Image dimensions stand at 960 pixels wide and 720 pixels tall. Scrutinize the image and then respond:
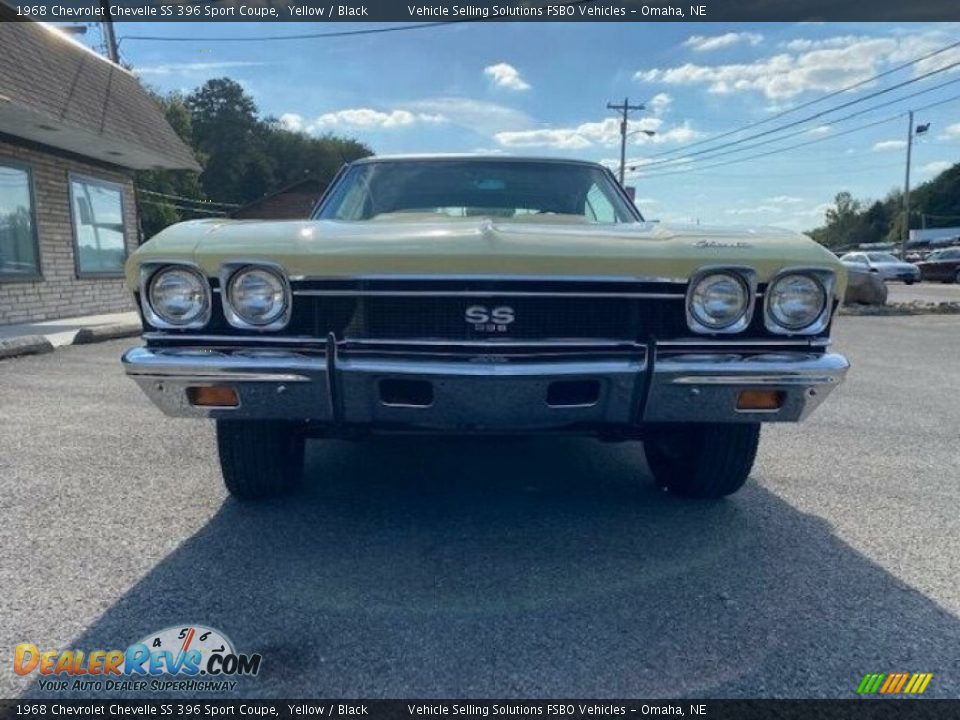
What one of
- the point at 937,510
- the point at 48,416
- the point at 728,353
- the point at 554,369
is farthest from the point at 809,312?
the point at 48,416

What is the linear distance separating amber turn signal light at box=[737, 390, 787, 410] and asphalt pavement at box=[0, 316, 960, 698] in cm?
57

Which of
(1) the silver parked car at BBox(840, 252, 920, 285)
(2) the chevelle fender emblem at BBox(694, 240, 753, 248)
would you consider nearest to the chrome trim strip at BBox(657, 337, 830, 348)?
(2) the chevelle fender emblem at BBox(694, 240, 753, 248)

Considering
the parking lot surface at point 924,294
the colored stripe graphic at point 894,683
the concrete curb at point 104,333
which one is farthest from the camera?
the parking lot surface at point 924,294

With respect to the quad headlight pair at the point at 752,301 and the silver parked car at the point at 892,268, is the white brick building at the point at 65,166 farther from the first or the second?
the silver parked car at the point at 892,268

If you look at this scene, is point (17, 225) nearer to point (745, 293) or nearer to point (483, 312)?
point (483, 312)

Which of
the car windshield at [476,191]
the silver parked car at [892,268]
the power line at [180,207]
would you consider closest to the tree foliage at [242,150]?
the power line at [180,207]

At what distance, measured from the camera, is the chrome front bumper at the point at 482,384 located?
87.0 inches

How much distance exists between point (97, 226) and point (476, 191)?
10461 mm

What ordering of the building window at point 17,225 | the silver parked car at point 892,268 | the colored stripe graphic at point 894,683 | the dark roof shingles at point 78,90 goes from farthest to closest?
1. the silver parked car at point 892,268
2. the building window at point 17,225
3. the dark roof shingles at point 78,90
4. the colored stripe graphic at point 894,683

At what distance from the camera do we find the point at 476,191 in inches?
146

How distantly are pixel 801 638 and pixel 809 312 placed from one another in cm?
104

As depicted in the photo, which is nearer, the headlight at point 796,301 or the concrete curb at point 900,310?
the headlight at point 796,301

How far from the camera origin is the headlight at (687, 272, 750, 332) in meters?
2.31

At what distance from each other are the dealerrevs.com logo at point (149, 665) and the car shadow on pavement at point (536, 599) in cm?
5
